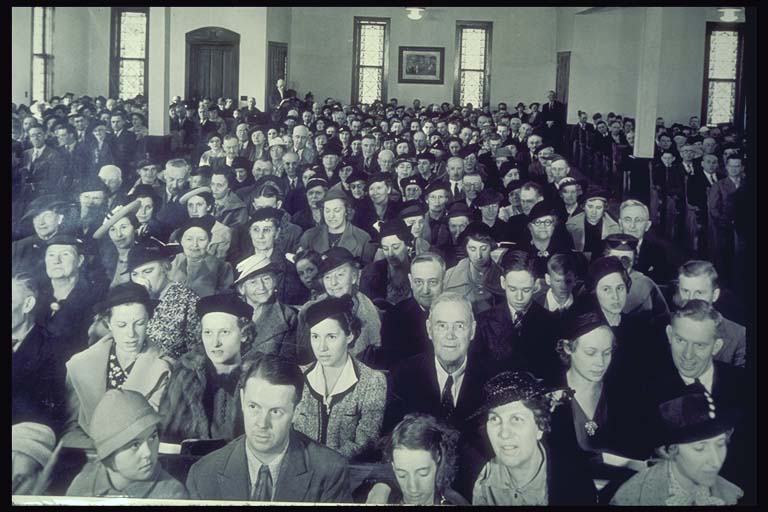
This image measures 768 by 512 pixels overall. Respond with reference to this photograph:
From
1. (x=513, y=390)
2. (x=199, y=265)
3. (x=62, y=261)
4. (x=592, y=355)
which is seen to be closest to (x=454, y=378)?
(x=513, y=390)

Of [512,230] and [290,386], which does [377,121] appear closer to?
[512,230]

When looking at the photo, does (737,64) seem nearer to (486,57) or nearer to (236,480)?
(486,57)

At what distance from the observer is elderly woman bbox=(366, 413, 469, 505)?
305 inches

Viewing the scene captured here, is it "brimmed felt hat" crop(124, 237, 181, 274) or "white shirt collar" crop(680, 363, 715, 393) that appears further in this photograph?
"brimmed felt hat" crop(124, 237, 181, 274)

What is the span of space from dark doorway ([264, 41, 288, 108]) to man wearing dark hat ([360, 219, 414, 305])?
2.12m

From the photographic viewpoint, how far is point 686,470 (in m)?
7.88

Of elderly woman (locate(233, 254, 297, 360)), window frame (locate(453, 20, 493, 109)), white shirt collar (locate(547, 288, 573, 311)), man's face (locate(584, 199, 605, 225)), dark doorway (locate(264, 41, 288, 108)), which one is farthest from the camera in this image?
dark doorway (locate(264, 41, 288, 108))

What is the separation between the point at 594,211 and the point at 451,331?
1.70 metres


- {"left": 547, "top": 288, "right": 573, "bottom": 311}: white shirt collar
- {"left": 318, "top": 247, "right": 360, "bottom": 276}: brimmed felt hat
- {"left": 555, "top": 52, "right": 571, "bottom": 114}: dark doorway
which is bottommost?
{"left": 547, "top": 288, "right": 573, "bottom": 311}: white shirt collar

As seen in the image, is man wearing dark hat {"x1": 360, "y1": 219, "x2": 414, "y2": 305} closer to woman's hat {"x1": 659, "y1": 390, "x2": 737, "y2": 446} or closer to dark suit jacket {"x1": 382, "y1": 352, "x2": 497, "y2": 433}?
dark suit jacket {"x1": 382, "y1": 352, "x2": 497, "y2": 433}

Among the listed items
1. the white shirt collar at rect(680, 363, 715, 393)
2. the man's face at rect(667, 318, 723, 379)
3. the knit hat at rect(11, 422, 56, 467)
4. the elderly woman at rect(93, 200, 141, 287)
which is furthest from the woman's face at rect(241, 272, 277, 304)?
the white shirt collar at rect(680, 363, 715, 393)
